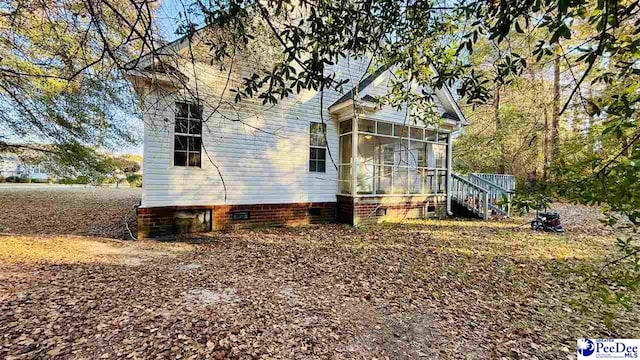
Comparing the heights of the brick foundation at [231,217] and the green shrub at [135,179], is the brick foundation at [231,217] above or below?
below

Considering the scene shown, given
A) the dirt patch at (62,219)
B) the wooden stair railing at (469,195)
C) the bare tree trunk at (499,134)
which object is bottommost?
the dirt patch at (62,219)

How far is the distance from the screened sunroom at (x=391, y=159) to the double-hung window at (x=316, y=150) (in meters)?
0.70

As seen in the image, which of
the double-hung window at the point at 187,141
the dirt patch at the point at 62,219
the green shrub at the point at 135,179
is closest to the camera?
the double-hung window at the point at 187,141

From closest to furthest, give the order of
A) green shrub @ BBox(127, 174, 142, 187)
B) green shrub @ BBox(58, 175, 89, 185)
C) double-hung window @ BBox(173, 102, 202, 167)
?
double-hung window @ BBox(173, 102, 202, 167) → green shrub @ BBox(58, 175, 89, 185) → green shrub @ BBox(127, 174, 142, 187)

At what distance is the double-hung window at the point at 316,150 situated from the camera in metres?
9.47

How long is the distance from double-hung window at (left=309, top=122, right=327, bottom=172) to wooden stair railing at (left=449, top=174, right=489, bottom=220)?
5.74 meters

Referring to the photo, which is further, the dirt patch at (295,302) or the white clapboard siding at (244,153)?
the white clapboard siding at (244,153)

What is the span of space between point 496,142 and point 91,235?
18855mm

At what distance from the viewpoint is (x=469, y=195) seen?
11852mm

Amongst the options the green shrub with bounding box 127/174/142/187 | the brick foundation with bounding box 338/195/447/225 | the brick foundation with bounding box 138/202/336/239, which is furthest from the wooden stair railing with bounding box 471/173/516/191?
the green shrub with bounding box 127/174/142/187

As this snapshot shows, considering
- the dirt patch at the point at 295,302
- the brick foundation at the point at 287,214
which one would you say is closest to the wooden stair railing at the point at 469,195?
the brick foundation at the point at 287,214

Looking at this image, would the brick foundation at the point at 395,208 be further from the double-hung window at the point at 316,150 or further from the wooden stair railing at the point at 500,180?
the wooden stair railing at the point at 500,180

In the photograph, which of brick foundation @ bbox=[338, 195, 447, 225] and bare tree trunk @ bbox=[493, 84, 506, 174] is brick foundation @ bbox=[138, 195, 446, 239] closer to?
brick foundation @ bbox=[338, 195, 447, 225]

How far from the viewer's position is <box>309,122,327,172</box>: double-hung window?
31.1 ft
